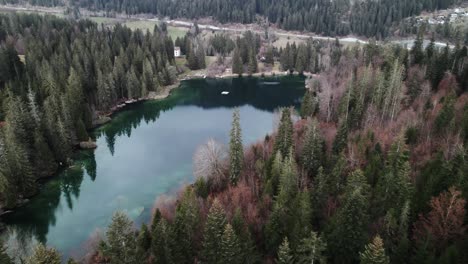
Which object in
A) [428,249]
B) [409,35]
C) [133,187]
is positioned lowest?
[133,187]

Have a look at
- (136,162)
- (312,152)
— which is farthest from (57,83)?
(312,152)

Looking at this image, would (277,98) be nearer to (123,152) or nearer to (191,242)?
(123,152)

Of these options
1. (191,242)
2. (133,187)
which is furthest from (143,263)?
(133,187)

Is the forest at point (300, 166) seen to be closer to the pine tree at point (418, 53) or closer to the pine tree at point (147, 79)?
the pine tree at point (418, 53)

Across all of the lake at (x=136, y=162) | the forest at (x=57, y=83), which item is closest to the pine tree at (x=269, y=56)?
the lake at (x=136, y=162)

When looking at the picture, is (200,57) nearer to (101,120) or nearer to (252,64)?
(252,64)
